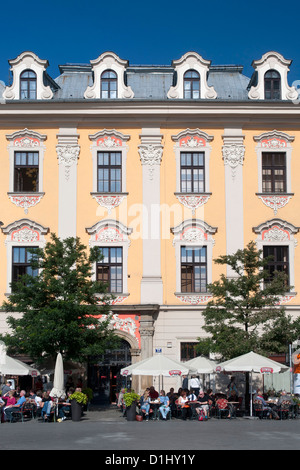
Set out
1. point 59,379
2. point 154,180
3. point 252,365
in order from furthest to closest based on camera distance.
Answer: point 154,180
point 59,379
point 252,365

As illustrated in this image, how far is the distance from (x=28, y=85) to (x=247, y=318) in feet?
48.9

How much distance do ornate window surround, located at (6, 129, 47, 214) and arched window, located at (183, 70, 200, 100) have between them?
22.4ft

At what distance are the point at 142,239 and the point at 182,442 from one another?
1693 cm

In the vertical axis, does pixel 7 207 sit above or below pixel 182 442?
above

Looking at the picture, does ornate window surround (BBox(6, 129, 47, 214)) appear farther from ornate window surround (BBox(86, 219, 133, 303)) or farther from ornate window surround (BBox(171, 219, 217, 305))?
ornate window surround (BBox(171, 219, 217, 305))

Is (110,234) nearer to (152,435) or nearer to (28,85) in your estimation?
(28,85)

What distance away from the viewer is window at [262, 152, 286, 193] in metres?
35.0

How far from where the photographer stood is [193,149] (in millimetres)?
34906

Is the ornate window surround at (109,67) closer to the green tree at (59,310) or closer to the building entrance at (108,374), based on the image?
the green tree at (59,310)

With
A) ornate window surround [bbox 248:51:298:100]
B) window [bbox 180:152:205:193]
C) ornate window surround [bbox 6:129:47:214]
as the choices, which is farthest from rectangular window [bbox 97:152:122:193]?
ornate window surround [bbox 248:51:298:100]

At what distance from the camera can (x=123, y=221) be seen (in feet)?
113

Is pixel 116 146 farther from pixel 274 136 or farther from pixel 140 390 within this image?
pixel 140 390

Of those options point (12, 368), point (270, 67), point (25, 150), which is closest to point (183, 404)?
point (12, 368)

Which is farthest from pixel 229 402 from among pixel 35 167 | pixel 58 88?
pixel 58 88
